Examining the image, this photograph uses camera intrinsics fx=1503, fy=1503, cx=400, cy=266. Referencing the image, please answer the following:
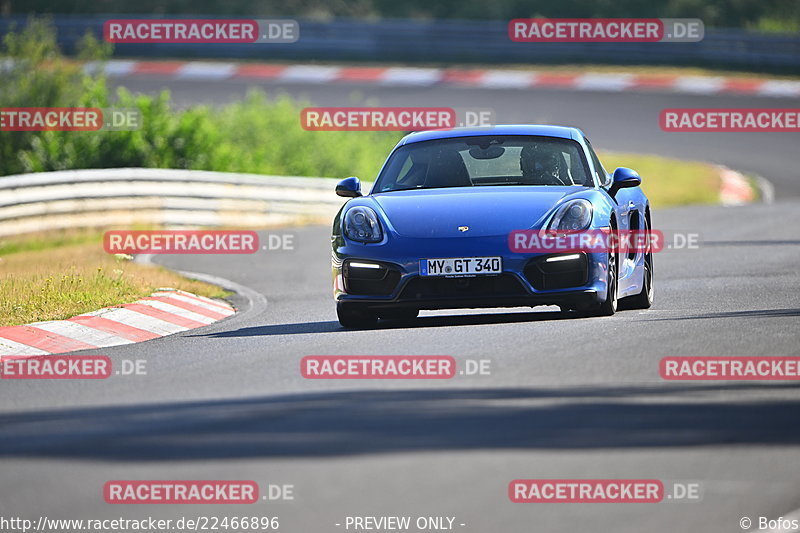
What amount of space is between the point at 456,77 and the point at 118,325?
24035mm

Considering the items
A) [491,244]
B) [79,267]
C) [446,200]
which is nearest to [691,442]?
[491,244]

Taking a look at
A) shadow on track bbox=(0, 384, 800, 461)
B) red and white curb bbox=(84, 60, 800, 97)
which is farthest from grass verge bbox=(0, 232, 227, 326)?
red and white curb bbox=(84, 60, 800, 97)

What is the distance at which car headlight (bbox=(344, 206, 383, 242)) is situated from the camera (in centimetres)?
963

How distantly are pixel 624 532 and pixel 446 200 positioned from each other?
510 cm

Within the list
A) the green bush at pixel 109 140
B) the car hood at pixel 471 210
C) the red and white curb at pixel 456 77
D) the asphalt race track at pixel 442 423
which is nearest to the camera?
the asphalt race track at pixel 442 423

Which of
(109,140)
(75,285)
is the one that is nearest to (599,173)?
(75,285)

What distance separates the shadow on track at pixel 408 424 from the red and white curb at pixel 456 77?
981 inches

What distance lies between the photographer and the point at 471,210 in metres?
9.53

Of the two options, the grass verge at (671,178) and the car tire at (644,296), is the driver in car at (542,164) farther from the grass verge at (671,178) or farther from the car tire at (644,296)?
the grass verge at (671,178)

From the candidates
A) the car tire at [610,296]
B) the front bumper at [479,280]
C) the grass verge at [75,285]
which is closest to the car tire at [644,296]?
the car tire at [610,296]

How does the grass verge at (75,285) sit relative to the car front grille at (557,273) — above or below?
below

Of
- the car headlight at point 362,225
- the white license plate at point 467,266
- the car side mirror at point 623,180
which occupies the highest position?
the car side mirror at point 623,180

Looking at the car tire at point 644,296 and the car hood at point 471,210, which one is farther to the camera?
the car tire at point 644,296

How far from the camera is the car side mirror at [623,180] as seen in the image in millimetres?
10305
